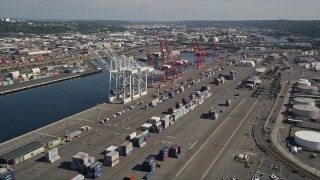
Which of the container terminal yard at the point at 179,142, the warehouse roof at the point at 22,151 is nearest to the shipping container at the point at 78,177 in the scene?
the container terminal yard at the point at 179,142

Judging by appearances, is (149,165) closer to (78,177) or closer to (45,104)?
(78,177)

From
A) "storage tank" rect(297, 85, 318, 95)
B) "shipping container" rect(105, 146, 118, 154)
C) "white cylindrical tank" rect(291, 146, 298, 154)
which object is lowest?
"white cylindrical tank" rect(291, 146, 298, 154)

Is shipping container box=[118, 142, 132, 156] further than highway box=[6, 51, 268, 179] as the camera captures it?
Yes

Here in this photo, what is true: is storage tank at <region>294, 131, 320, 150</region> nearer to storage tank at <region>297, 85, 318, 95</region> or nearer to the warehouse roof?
storage tank at <region>297, 85, 318, 95</region>

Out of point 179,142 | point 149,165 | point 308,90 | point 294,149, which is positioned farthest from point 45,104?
point 308,90

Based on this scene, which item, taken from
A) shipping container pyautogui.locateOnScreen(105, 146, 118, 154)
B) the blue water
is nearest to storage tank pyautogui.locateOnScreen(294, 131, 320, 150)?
Answer: shipping container pyautogui.locateOnScreen(105, 146, 118, 154)

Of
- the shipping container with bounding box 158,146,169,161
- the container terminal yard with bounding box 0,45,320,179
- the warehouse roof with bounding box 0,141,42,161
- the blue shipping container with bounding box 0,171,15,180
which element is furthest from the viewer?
the shipping container with bounding box 158,146,169,161
